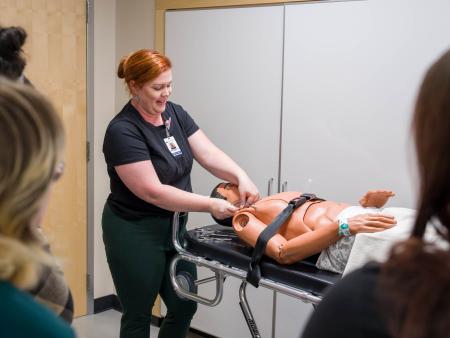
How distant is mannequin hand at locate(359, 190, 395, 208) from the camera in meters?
2.11

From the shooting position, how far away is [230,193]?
7.79 feet

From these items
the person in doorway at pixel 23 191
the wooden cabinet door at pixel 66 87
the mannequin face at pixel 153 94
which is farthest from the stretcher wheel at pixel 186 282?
the person in doorway at pixel 23 191

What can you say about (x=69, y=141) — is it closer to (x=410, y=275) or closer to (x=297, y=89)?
(x=297, y=89)

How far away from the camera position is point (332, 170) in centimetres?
274

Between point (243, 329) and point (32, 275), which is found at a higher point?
point (32, 275)

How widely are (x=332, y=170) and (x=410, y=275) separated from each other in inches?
81.1

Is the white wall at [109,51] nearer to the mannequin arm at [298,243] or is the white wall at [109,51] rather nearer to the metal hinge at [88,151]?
the metal hinge at [88,151]

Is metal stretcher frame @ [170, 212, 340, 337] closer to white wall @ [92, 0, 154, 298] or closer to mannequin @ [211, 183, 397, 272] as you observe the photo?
mannequin @ [211, 183, 397, 272]

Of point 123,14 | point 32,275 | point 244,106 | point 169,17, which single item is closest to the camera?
point 32,275

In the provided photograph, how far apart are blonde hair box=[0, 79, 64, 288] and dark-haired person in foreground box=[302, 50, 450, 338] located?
0.43 m

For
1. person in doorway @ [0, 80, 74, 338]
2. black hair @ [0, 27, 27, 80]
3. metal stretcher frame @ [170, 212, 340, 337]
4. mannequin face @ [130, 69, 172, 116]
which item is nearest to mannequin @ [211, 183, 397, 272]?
metal stretcher frame @ [170, 212, 340, 337]

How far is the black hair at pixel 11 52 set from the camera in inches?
59.0

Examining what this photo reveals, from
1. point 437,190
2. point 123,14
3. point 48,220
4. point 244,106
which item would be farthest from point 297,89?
point 437,190

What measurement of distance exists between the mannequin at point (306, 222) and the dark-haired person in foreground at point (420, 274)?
109 centimetres
